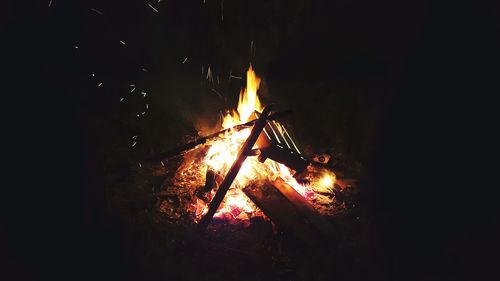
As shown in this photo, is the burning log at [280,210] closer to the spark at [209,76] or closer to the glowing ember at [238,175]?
the glowing ember at [238,175]

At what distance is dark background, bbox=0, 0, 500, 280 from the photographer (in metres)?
4.06

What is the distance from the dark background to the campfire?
0.55 metres

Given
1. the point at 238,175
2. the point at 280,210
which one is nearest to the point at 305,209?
the point at 280,210

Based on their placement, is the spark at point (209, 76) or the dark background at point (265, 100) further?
the spark at point (209, 76)

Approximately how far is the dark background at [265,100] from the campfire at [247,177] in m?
0.55

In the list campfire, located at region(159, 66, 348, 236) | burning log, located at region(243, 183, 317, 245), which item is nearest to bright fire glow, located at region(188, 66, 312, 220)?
campfire, located at region(159, 66, 348, 236)

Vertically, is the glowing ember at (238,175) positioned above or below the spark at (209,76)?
below

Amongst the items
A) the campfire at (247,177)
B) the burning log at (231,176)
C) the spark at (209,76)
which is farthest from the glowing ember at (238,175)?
the spark at (209,76)

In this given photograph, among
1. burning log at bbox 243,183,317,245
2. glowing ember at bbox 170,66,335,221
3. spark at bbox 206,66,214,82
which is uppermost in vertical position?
spark at bbox 206,66,214,82

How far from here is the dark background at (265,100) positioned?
4059 millimetres

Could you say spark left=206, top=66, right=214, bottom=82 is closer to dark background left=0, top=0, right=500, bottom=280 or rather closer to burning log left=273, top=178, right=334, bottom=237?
dark background left=0, top=0, right=500, bottom=280

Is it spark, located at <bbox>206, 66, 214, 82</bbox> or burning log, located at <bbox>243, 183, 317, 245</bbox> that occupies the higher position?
spark, located at <bbox>206, 66, 214, 82</bbox>

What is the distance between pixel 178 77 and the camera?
21.9ft

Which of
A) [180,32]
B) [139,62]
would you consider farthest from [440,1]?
[139,62]
